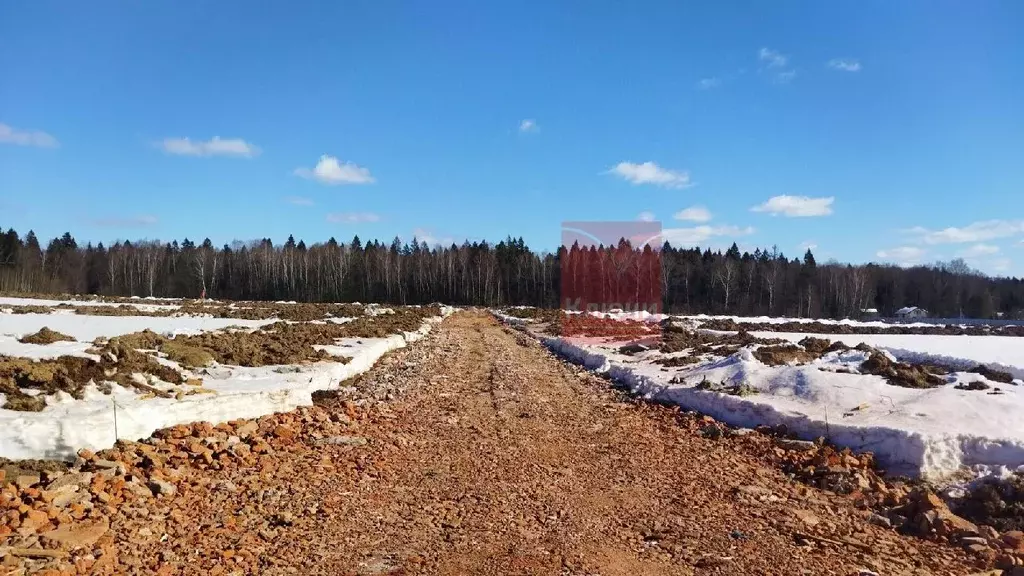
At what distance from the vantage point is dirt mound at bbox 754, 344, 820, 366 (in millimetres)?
14656

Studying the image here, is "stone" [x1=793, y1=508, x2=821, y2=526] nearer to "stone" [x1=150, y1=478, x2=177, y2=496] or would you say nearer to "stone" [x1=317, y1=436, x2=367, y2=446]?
"stone" [x1=317, y1=436, x2=367, y2=446]

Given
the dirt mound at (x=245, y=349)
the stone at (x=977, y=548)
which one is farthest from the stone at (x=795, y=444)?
the dirt mound at (x=245, y=349)

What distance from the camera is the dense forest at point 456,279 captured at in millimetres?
79250

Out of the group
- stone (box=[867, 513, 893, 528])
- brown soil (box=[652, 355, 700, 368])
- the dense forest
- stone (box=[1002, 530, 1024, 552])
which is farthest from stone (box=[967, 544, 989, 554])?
the dense forest

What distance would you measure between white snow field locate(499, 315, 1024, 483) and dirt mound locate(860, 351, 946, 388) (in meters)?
0.26

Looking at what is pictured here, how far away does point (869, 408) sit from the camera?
9.88 metres

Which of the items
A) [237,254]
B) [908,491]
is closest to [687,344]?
[908,491]

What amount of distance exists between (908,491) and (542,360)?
14237 mm

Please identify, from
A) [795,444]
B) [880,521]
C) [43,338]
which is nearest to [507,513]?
[880,521]

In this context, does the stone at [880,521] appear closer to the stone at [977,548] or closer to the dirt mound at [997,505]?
the stone at [977,548]

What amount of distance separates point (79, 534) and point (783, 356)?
49.1 feet

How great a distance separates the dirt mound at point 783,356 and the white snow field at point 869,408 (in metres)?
0.40

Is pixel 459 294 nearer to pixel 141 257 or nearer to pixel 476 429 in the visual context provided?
pixel 141 257

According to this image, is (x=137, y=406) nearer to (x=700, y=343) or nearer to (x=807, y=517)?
(x=807, y=517)
